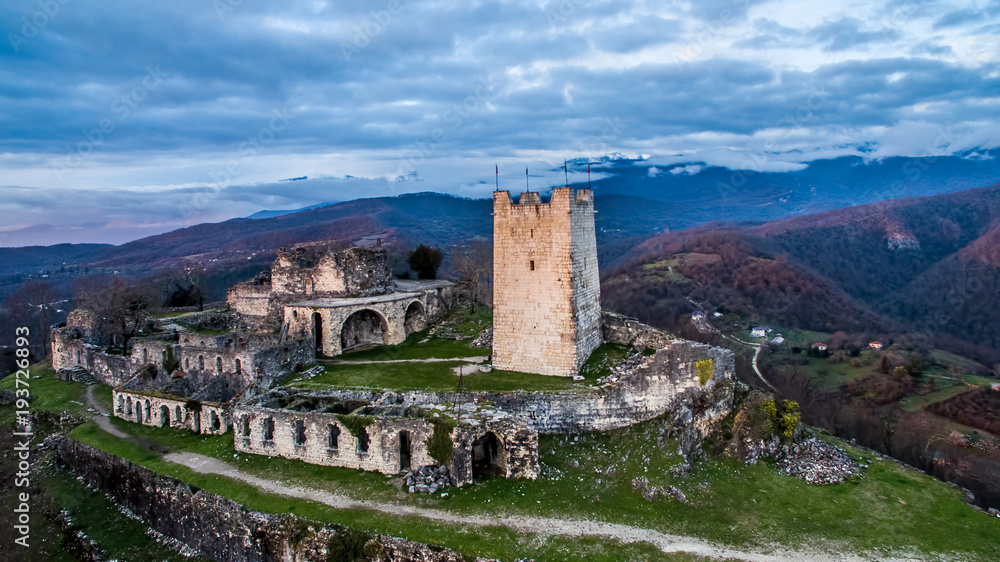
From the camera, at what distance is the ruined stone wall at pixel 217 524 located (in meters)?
15.2

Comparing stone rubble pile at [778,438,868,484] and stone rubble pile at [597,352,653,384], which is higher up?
stone rubble pile at [597,352,653,384]

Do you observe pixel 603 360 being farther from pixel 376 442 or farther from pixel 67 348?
pixel 67 348

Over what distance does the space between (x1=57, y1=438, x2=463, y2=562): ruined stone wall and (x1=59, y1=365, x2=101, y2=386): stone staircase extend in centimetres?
937

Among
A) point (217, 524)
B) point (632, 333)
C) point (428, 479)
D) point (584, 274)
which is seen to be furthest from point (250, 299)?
point (632, 333)

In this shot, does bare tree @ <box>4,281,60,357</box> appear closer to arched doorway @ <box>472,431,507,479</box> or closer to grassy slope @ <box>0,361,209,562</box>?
grassy slope @ <box>0,361,209,562</box>

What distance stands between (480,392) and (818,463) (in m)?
12.3

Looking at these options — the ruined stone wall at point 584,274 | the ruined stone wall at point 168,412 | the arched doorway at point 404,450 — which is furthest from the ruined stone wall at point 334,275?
the arched doorway at point 404,450

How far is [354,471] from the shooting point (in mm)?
18625

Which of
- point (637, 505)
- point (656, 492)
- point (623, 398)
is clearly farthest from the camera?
point (623, 398)

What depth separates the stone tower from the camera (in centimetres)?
2169

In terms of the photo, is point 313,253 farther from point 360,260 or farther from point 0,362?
point 0,362

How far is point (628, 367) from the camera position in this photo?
2166 centimetres

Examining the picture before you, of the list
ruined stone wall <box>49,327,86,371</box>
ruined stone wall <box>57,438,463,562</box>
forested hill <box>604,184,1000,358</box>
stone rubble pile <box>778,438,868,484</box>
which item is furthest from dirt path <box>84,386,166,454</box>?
forested hill <box>604,184,1000,358</box>

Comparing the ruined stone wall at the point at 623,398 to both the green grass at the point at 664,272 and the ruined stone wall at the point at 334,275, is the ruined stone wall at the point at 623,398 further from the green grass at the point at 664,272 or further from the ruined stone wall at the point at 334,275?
the green grass at the point at 664,272
